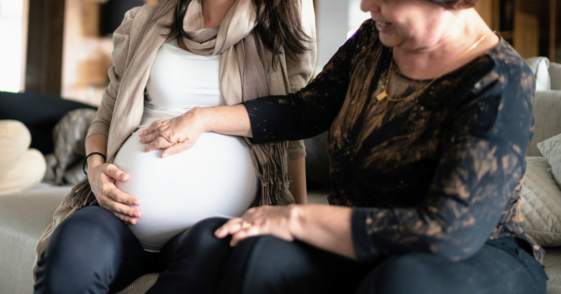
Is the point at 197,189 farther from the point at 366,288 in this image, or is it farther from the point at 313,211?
the point at 366,288

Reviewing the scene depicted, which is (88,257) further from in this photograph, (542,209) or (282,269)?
(542,209)

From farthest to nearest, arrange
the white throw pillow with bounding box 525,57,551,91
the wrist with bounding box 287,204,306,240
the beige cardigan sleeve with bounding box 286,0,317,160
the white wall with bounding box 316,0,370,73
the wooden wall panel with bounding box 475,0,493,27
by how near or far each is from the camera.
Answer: the wooden wall panel with bounding box 475,0,493,27
the white wall with bounding box 316,0,370,73
the white throw pillow with bounding box 525,57,551,91
the beige cardigan sleeve with bounding box 286,0,317,160
the wrist with bounding box 287,204,306,240

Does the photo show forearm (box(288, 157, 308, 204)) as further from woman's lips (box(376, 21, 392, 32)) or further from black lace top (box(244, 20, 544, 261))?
woman's lips (box(376, 21, 392, 32))

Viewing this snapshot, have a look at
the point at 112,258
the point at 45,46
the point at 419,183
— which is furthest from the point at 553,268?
the point at 45,46

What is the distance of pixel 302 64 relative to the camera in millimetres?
1254

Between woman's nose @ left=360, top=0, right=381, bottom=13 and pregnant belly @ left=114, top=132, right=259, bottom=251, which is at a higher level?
woman's nose @ left=360, top=0, right=381, bottom=13

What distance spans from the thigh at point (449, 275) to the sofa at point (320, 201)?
23cm

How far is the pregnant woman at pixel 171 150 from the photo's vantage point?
35.6 inches

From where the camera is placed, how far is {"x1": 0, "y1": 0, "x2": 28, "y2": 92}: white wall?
4059mm

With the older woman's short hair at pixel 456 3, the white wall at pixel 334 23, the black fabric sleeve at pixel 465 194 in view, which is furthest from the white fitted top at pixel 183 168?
the white wall at pixel 334 23

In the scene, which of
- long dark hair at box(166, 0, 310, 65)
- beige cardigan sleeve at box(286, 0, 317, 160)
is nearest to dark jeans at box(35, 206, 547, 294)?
beige cardigan sleeve at box(286, 0, 317, 160)

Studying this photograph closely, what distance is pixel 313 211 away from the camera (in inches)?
28.4

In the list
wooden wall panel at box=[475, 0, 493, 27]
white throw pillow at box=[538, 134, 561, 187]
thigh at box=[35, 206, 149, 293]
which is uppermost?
wooden wall panel at box=[475, 0, 493, 27]

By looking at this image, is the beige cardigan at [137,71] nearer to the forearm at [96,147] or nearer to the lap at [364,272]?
the forearm at [96,147]
